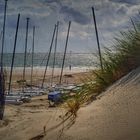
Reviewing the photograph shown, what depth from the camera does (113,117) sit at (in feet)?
17.0

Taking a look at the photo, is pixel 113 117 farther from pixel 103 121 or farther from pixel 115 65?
pixel 115 65

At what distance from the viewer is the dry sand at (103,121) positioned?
4828mm

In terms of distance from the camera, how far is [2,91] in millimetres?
10812

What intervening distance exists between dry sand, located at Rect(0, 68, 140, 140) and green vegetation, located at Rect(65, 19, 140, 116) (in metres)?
0.50

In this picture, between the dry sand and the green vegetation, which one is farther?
the green vegetation

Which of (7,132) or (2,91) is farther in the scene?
(2,91)

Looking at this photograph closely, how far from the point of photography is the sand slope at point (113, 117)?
4762 mm

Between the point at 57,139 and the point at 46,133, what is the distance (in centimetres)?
44

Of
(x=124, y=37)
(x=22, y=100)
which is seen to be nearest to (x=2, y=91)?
(x=124, y=37)

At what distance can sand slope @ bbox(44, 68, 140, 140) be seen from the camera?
476 centimetres

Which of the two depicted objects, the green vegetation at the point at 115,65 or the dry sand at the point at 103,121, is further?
the green vegetation at the point at 115,65

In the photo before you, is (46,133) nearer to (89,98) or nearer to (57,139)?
(57,139)

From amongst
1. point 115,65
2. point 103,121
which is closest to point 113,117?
point 103,121

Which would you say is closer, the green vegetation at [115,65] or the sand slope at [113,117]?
the sand slope at [113,117]
